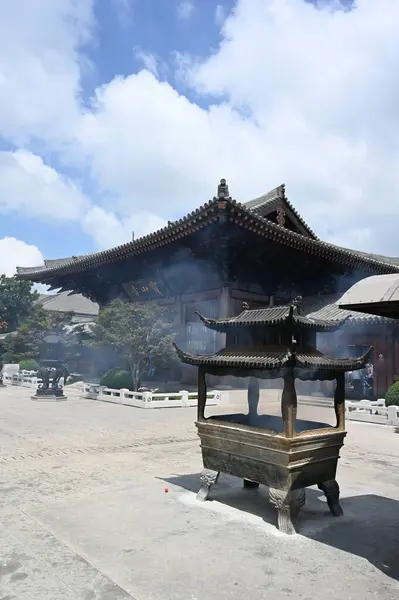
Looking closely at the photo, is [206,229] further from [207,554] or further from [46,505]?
[207,554]

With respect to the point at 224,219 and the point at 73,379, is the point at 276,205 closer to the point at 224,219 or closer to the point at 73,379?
the point at 224,219

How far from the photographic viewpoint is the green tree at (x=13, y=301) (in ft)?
132

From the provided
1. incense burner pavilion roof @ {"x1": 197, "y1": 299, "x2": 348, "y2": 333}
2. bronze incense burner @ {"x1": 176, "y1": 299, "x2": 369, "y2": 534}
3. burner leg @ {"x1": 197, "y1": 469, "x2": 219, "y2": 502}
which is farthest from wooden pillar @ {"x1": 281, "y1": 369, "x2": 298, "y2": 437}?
burner leg @ {"x1": 197, "y1": 469, "x2": 219, "y2": 502}

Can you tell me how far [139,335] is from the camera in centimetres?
1528

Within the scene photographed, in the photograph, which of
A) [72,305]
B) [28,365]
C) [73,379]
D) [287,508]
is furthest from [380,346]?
[72,305]

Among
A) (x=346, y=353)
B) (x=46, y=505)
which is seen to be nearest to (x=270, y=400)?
(x=346, y=353)

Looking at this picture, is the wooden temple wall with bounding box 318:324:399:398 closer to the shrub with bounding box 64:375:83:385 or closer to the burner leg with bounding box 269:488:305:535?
the burner leg with bounding box 269:488:305:535

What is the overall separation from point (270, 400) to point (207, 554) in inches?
463

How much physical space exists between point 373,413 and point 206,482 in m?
8.88

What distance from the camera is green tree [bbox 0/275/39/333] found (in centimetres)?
4028

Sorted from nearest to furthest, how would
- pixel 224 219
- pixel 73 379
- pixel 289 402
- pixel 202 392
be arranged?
pixel 289 402, pixel 202 392, pixel 224 219, pixel 73 379

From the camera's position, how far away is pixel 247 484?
584cm

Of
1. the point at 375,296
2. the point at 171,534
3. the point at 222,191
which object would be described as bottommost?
the point at 171,534

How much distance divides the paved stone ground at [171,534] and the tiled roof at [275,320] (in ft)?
6.48
